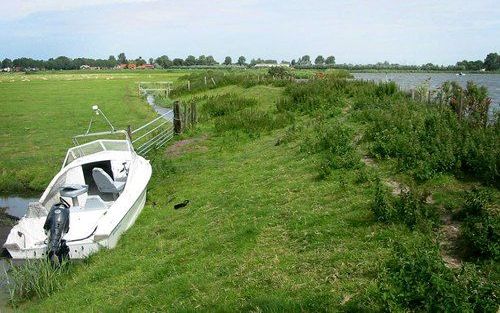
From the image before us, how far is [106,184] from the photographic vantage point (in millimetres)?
14758

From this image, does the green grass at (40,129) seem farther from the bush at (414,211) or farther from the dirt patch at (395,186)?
the bush at (414,211)

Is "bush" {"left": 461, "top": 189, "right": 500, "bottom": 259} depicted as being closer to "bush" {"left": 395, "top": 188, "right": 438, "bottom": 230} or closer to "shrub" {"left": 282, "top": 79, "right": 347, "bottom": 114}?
"bush" {"left": 395, "top": 188, "right": 438, "bottom": 230}

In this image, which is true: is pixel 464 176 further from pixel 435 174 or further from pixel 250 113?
pixel 250 113

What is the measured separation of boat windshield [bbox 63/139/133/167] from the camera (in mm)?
15891

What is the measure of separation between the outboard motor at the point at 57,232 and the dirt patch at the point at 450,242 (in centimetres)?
820

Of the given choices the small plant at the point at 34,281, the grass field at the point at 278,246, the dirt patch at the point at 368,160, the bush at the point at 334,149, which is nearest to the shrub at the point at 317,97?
the grass field at the point at 278,246

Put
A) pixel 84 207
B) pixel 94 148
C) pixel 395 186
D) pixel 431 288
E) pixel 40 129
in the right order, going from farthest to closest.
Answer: pixel 40 129
pixel 94 148
pixel 84 207
pixel 395 186
pixel 431 288

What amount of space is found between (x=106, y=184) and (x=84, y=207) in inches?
71.9

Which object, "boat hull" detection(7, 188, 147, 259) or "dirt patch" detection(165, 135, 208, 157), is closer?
"boat hull" detection(7, 188, 147, 259)

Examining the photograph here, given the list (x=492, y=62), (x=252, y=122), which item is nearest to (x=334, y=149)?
(x=252, y=122)

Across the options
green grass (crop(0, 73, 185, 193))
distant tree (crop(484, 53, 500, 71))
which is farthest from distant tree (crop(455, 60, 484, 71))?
green grass (crop(0, 73, 185, 193))

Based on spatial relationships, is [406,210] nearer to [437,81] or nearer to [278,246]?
[278,246]

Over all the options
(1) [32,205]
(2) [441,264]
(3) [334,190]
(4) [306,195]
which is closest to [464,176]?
(3) [334,190]

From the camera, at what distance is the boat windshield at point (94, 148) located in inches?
626
